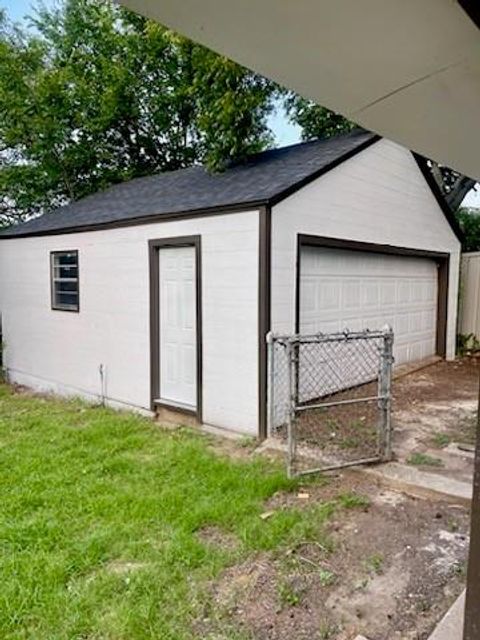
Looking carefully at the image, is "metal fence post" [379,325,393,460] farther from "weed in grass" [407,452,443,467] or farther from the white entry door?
the white entry door

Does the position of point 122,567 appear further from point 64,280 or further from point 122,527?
point 64,280

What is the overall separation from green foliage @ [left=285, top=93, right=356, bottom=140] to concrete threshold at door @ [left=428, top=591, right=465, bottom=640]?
10697 millimetres

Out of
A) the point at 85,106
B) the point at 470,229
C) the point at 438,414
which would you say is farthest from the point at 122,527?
the point at 85,106

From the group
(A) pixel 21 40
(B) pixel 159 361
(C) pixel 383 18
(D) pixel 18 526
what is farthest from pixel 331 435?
(A) pixel 21 40

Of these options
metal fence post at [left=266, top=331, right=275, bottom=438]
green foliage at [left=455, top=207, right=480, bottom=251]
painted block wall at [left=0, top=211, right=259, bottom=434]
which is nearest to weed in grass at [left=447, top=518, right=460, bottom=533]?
metal fence post at [left=266, top=331, right=275, bottom=438]

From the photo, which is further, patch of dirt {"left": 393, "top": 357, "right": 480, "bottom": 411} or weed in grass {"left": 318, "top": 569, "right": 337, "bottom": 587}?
patch of dirt {"left": 393, "top": 357, "right": 480, "bottom": 411}

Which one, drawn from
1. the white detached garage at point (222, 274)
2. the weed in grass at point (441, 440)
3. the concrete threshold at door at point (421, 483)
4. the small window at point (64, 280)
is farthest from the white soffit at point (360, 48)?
the small window at point (64, 280)

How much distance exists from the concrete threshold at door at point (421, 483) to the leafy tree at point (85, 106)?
36.3 feet

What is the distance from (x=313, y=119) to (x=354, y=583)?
1113 centimetres

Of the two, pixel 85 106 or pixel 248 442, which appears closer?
pixel 248 442

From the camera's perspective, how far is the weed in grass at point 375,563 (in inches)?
107

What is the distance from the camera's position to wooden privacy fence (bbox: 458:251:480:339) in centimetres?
992

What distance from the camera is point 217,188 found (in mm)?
6062

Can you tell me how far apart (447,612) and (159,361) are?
4342mm
